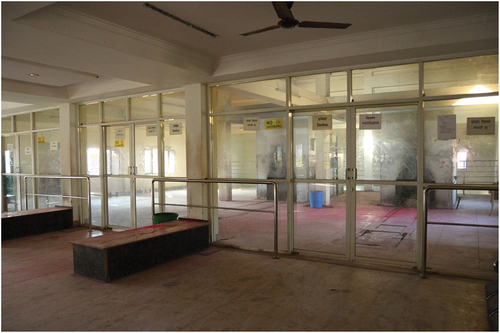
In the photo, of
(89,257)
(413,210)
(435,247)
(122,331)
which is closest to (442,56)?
(413,210)

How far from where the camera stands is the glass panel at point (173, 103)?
18.3 ft

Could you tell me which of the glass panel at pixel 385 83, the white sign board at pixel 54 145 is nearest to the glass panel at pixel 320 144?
the glass panel at pixel 385 83

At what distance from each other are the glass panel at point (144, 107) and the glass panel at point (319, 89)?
2.45m

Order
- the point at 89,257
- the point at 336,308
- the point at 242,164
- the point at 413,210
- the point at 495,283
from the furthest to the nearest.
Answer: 1. the point at 242,164
2. the point at 413,210
3. the point at 89,257
4. the point at 495,283
5. the point at 336,308

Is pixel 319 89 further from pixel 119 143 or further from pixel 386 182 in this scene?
pixel 119 143

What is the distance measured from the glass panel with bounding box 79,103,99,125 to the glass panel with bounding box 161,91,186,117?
1.73m

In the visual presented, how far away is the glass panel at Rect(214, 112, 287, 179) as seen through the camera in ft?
15.5

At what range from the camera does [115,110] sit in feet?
20.8

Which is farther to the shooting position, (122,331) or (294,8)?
(294,8)

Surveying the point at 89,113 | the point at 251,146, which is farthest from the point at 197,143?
the point at 89,113

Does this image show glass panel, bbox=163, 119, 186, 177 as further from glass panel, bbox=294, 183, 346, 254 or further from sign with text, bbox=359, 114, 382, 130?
sign with text, bbox=359, 114, 382, 130

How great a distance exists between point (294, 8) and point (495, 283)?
3065 mm

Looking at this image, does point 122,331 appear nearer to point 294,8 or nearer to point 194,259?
point 194,259

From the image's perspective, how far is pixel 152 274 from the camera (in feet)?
12.4
